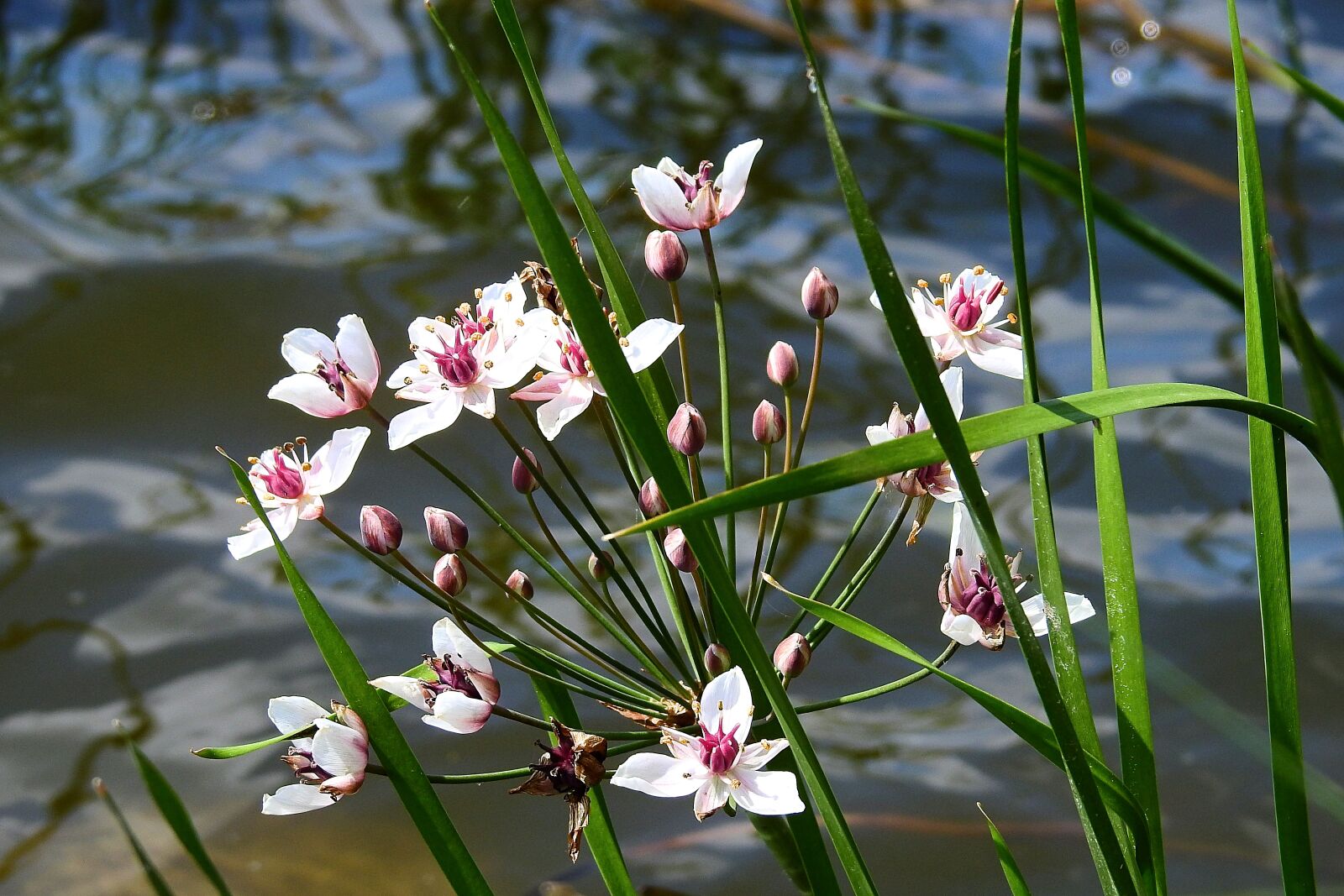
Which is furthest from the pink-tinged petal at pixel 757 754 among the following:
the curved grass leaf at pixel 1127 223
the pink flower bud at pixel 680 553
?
the curved grass leaf at pixel 1127 223

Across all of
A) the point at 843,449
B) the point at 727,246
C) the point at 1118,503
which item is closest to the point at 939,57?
the point at 727,246

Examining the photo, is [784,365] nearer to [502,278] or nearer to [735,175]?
[735,175]

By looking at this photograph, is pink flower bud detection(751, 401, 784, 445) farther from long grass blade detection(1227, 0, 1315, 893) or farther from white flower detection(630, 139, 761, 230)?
long grass blade detection(1227, 0, 1315, 893)

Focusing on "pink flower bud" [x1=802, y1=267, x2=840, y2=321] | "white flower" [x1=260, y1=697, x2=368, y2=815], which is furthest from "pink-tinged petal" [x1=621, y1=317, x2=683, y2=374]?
"white flower" [x1=260, y1=697, x2=368, y2=815]

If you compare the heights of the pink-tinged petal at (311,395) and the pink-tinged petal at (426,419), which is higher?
the pink-tinged petal at (426,419)

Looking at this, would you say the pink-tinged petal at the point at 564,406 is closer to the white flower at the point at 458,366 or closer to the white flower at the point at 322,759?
the white flower at the point at 458,366

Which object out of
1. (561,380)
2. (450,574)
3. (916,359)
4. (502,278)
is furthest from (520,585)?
(502,278)
